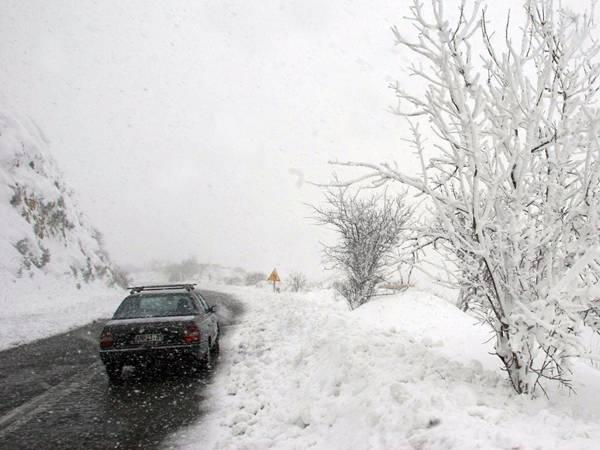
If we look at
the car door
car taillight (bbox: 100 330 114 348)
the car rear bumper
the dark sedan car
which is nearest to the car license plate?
the dark sedan car

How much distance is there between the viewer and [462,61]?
4.64m

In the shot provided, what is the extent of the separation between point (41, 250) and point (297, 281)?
3894cm

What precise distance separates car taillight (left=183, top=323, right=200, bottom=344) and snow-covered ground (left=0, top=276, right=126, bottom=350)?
18.5ft

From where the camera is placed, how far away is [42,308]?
18188 millimetres

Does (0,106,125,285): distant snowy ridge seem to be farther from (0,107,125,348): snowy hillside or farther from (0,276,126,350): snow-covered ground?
(0,276,126,350): snow-covered ground

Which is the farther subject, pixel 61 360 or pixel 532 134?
pixel 61 360

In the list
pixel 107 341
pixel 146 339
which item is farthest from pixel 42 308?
pixel 146 339

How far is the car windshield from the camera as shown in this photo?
307 inches

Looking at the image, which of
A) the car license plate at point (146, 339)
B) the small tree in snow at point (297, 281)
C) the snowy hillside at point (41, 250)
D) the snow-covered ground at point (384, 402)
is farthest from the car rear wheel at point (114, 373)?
the small tree in snow at point (297, 281)

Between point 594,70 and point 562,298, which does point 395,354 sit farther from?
point 594,70

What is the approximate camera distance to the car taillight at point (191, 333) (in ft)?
23.6

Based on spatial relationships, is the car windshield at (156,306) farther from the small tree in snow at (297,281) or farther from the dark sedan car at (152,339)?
the small tree in snow at (297,281)

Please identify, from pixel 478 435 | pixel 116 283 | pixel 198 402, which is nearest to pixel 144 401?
pixel 198 402

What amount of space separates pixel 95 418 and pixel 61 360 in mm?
4140
